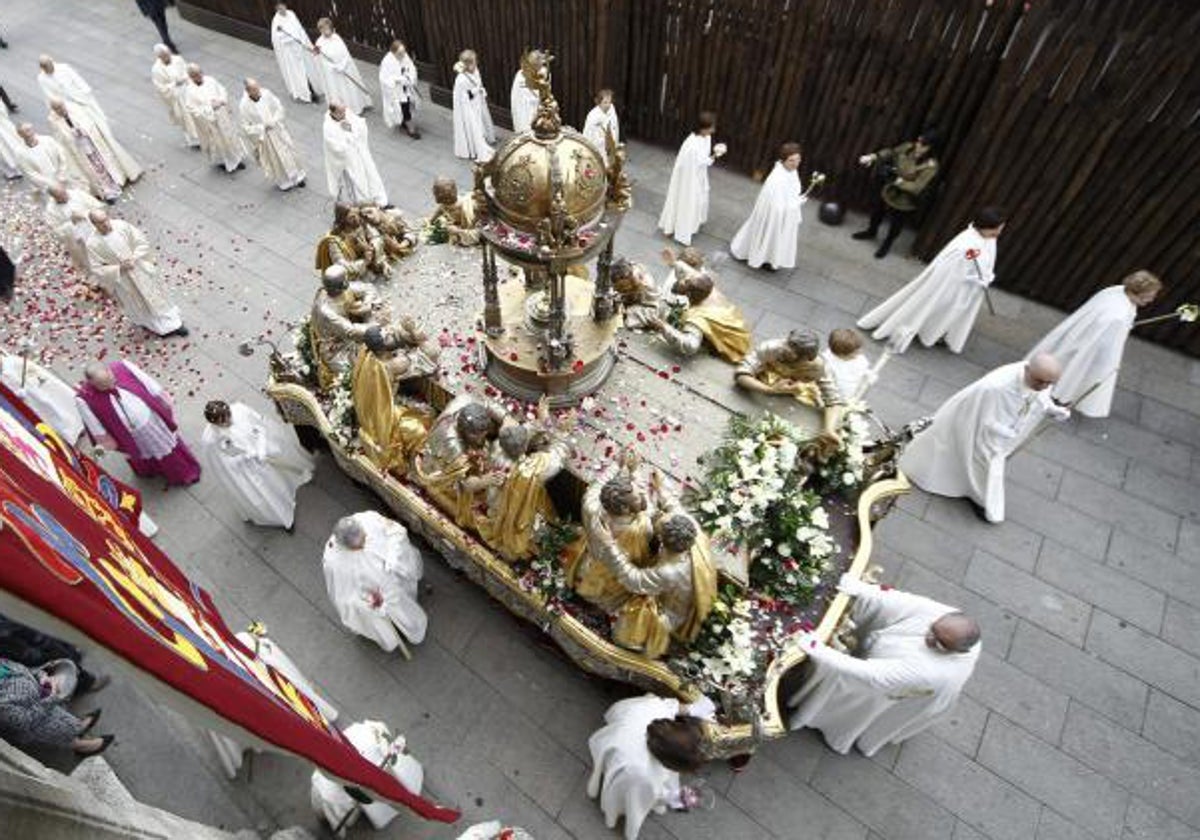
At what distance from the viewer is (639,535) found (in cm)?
508

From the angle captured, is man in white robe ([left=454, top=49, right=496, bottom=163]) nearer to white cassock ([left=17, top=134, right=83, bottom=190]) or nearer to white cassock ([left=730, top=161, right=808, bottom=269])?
white cassock ([left=730, top=161, right=808, bottom=269])

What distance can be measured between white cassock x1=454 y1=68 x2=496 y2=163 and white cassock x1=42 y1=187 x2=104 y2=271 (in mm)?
5953

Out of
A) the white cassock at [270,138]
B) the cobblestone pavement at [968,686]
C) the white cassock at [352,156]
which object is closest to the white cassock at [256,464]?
the cobblestone pavement at [968,686]

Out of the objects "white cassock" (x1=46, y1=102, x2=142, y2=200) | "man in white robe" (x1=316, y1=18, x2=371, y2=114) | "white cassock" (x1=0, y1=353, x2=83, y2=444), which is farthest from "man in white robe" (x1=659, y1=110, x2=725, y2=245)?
"white cassock" (x1=46, y1=102, x2=142, y2=200)

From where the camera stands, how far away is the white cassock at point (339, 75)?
13.3m

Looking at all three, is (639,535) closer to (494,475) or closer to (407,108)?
(494,475)

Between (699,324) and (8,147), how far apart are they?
45.6 feet

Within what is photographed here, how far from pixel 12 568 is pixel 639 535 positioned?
3.96m

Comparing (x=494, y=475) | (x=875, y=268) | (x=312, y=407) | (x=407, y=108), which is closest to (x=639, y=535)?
(x=494, y=475)

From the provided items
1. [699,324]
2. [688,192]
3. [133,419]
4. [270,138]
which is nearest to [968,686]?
[699,324]

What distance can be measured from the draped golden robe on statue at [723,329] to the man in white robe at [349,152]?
256 inches

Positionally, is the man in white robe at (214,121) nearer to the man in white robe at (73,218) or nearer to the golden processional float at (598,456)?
the man in white robe at (73,218)

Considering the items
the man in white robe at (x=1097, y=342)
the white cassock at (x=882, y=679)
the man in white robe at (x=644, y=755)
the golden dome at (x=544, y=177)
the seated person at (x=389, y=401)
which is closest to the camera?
the man in white robe at (x=644, y=755)

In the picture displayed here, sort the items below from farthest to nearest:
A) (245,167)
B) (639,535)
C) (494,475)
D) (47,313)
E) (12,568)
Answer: (245,167), (47,313), (494,475), (639,535), (12,568)
